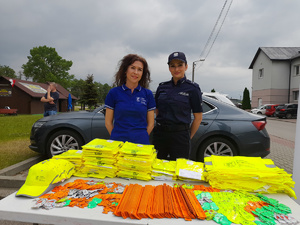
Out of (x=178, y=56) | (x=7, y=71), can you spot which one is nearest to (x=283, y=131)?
(x=178, y=56)

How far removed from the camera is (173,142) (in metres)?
2.36

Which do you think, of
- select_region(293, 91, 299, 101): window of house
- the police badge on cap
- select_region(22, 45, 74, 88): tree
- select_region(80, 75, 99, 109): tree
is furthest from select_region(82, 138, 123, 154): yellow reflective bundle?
select_region(22, 45, 74, 88): tree

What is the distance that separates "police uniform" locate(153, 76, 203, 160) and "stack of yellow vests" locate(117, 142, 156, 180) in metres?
0.81

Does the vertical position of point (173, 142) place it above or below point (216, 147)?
above

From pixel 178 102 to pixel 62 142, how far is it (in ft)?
10.7

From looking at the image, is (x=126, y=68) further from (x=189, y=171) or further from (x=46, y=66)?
(x=46, y=66)

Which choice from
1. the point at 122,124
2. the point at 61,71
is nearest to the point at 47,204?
the point at 122,124

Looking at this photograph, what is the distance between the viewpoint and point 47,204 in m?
1.17

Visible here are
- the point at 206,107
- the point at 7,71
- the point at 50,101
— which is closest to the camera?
the point at 206,107

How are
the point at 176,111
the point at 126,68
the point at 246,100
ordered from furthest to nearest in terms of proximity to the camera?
the point at 246,100
the point at 176,111
the point at 126,68

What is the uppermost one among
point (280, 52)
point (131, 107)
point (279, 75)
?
point (280, 52)

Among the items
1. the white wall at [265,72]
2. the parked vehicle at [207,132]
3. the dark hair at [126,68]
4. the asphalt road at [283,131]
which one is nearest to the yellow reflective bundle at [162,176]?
the dark hair at [126,68]

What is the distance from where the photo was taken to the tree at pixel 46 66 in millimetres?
52219

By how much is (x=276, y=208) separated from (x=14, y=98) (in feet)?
109
